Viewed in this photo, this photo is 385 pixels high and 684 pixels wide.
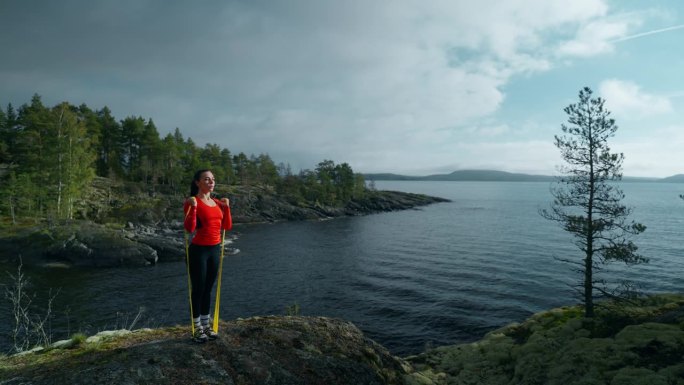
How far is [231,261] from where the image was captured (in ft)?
139

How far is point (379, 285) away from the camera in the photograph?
111 ft

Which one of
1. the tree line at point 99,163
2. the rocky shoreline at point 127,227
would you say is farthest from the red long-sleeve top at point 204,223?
the tree line at point 99,163

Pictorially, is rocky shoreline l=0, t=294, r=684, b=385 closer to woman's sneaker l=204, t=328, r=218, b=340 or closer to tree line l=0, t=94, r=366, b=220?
woman's sneaker l=204, t=328, r=218, b=340

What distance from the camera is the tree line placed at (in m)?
42.6

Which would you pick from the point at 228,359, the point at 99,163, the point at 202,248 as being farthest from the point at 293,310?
the point at 99,163

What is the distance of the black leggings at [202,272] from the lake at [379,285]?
→ 298 inches

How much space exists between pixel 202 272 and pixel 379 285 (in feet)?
92.1

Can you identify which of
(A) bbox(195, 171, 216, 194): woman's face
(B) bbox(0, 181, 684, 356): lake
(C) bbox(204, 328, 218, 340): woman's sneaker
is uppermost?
(A) bbox(195, 171, 216, 194): woman's face

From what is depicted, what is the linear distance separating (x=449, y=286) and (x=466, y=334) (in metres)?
10.7

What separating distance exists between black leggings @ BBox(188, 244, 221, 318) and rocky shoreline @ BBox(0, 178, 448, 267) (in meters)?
8.94

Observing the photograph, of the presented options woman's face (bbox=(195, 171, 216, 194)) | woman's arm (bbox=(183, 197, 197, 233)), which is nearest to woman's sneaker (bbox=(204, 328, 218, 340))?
woman's arm (bbox=(183, 197, 197, 233))

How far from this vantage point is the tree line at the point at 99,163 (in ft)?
140

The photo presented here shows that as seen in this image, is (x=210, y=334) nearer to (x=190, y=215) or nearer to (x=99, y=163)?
(x=190, y=215)

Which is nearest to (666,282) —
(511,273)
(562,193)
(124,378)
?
(511,273)
